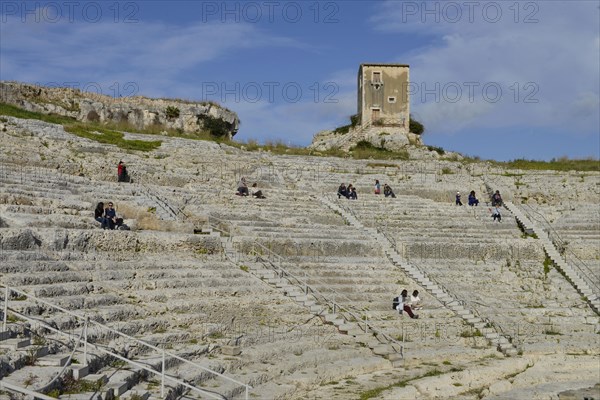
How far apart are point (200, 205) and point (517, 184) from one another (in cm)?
1654

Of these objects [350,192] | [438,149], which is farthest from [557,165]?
[350,192]

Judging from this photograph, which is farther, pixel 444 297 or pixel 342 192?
pixel 342 192

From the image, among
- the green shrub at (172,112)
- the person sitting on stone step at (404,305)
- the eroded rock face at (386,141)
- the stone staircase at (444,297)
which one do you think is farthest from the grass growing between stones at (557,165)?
the person sitting on stone step at (404,305)

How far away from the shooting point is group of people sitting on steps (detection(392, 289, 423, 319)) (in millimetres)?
16344

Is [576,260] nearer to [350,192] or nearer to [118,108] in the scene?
[350,192]

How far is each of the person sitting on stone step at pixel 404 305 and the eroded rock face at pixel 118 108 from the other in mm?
27351

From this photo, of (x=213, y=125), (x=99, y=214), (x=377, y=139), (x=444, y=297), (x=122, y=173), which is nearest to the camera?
(x=99, y=214)

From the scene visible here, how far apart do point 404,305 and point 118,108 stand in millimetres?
32243

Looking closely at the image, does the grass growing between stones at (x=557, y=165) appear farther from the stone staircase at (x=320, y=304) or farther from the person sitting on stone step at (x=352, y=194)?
the stone staircase at (x=320, y=304)

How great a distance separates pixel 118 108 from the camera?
44062mm

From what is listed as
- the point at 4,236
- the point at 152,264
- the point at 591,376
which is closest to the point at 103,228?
the point at 152,264

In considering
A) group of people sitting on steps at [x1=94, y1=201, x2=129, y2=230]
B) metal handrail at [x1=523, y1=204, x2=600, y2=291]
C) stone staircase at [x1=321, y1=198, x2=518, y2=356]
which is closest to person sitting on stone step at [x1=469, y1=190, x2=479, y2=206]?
metal handrail at [x1=523, y1=204, x2=600, y2=291]

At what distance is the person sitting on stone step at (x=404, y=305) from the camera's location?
16297mm

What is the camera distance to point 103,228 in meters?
15.7
